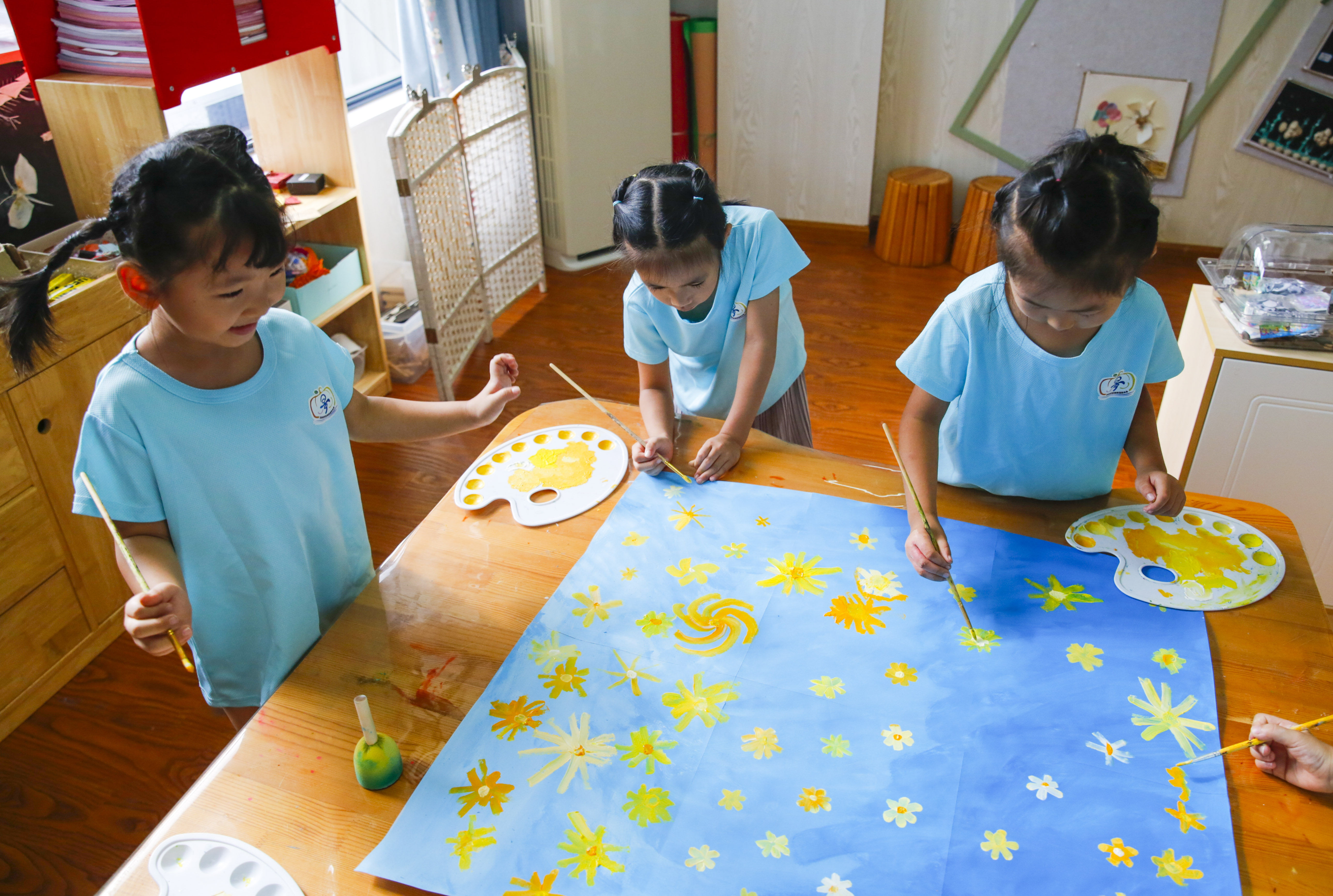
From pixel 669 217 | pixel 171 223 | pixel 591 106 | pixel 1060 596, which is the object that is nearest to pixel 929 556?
pixel 1060 596

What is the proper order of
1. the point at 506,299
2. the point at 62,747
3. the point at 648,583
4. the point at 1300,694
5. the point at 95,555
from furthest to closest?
the point at 506,299 < the point at 95,555 < the point at 62,747 < the point at 648,583 < the point at 1300,694

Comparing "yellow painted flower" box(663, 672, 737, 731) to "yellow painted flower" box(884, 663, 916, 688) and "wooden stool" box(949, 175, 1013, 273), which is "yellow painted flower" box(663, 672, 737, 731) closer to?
"yellow painted flower" box(884, 663, 916, 688)

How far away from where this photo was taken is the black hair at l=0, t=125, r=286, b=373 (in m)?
1.02

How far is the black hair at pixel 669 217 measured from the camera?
1375 millimetres

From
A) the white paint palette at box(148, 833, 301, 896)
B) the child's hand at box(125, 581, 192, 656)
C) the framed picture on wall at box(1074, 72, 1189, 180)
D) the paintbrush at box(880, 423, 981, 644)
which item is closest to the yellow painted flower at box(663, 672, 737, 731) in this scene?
the paintbrush at box(880, 423, 981, 644)

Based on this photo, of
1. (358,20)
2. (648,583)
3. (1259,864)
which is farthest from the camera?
(358,20)

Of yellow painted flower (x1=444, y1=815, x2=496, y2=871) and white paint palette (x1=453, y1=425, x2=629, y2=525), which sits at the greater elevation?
white paint palette (x1=453, y1=425, x2=629, y2=525)

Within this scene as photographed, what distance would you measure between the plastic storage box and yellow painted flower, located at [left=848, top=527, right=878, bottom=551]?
1958mm

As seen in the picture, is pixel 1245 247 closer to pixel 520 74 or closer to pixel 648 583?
pixel 648 583

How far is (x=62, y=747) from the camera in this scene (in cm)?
201

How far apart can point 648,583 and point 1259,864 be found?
723mm

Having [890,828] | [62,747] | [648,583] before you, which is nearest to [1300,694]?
[890,828]

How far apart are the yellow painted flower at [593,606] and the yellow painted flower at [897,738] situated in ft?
1.22

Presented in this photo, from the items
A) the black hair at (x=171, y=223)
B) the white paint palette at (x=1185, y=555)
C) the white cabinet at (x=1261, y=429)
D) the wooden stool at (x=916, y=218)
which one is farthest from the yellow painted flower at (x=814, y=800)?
the wooden stool at (x=916, y=218)
